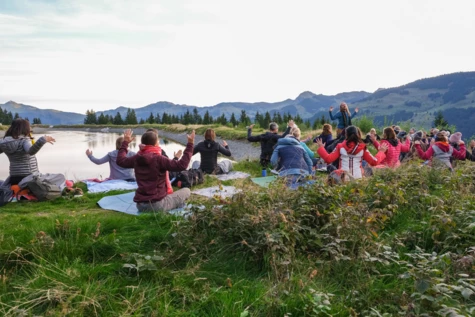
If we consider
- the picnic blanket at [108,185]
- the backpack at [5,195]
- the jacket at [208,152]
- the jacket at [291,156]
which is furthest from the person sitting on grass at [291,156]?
the backpack at [5,195]

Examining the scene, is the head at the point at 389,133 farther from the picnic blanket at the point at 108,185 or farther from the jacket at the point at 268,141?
the picnic blanket at the point at 108,185

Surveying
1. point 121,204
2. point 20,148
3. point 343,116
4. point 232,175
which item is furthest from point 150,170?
point 343,116

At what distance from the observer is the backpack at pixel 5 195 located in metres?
7.23

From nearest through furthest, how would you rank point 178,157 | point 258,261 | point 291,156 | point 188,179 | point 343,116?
point 258,261 → point 178,157 → point 291,156 → point 188,179 → point 343,116

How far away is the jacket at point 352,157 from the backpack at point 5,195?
20.7 feet

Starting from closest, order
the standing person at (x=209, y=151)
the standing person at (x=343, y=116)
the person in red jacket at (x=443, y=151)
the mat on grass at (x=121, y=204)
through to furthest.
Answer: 1. the mat on grass at (x=121, y=204)
2. the person in red jacket at (x=443, y=151)
3. the standing person at (x=209, y=151)
4. the standing person at (x=343, y=116)

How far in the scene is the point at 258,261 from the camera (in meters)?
3.99

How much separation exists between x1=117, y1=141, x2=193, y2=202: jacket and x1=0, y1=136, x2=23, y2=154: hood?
2.30 meters

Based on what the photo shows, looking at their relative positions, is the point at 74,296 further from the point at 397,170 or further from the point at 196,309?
the point at 397,170

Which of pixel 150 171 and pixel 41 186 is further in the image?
pixel 41 186

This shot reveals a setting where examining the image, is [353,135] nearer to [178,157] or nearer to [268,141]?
[178,157]

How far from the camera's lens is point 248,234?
420cm

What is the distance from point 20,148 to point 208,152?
4510 millimetres

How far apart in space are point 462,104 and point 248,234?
8934 inches
